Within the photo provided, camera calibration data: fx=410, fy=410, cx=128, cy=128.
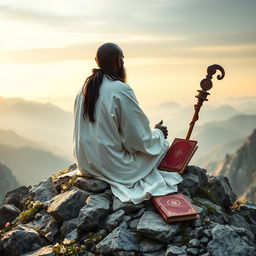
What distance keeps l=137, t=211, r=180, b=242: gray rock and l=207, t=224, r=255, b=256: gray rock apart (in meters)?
0.67

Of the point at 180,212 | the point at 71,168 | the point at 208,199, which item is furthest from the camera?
the point at 71,168

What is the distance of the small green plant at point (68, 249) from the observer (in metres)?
7.24

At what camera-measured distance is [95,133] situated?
27.6 ft

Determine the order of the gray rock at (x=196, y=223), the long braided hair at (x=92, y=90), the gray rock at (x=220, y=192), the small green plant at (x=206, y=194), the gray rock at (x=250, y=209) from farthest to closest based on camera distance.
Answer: the gray rock at (x=220, y=192) < the gray rock at (x=250, y=209) < the small green plant at (x=206, y=194) < the long braided hair at (x=92, y=90) < the gray rock at (x=196, y=223)

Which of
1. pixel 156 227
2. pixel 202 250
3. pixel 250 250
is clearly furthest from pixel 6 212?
pixel 250 250

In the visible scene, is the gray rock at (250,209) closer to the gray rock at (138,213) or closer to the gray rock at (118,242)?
the gray rock at (138,213)

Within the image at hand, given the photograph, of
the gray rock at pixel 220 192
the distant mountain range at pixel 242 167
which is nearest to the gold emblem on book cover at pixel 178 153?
the gray rock at pixel 220 192

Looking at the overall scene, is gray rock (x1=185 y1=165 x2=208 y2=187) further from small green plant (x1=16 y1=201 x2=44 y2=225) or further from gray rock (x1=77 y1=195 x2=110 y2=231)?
small green plant (x1=16 y1=201 x2=44 y2=225)

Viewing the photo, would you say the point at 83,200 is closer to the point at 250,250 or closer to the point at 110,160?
the point at 110,160

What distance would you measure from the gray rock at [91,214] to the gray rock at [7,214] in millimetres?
2663

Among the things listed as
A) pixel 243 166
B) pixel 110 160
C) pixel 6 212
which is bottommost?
pixel 243 166

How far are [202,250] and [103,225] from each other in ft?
6.24

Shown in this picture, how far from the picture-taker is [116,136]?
8328mm

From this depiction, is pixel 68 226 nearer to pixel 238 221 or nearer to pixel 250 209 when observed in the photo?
pixel 238 221
